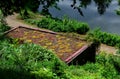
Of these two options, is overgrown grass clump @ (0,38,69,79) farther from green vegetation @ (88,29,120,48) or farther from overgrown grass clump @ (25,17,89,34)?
overgrown grass clump @ (25,17,89,34)

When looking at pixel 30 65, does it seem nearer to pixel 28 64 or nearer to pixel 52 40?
pixel 28 64

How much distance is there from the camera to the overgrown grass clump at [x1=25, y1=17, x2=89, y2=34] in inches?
1346

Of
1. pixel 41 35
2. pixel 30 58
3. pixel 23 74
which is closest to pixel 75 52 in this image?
pixel 41 35

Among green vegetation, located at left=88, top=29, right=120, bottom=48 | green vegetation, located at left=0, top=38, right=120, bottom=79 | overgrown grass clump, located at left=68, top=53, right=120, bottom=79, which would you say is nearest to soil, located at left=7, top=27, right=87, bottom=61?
overgrown grass clump, located at left=68, top=53, right=120, bottom=79

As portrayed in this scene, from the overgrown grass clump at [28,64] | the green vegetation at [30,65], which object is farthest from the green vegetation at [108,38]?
the overgrown grass clump at [28,64]

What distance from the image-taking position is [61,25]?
34.1 meters

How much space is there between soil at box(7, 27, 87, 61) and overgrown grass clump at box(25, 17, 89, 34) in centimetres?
929

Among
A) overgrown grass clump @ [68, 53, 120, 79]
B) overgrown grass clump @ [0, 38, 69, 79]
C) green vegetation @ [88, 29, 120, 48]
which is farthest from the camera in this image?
green vegetation @ [88, 29, 120, 48]

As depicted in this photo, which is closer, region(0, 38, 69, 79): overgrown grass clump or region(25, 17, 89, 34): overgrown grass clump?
region(0, 38, 69, 79): overgrown grass clump

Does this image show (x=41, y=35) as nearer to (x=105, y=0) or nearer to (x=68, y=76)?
(x=68, y=76)

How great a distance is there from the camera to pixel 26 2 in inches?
265

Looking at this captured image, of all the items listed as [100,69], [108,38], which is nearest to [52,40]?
[100,69]

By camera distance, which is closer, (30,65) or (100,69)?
(30,65)

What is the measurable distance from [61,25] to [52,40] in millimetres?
11335
